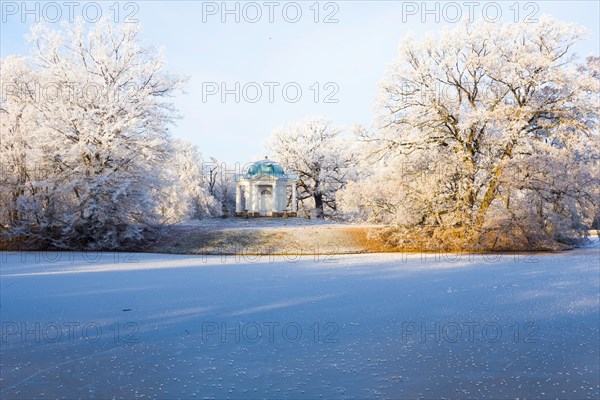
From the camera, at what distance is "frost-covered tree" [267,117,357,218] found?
42.5m

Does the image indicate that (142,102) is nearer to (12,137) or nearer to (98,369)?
(12,137)

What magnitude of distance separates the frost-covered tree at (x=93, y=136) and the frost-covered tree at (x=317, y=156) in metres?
21.4

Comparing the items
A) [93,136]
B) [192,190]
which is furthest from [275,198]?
[93,136]

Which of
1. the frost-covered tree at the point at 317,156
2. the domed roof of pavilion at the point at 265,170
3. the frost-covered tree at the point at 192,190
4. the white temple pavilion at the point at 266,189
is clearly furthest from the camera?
the frost-covered tree at the point at 317,156

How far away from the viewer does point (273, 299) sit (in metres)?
7.35

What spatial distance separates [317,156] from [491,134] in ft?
77.4

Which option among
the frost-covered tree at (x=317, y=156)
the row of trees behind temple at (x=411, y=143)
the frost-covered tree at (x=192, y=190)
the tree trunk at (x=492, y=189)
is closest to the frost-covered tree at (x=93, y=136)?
the row of trees behind temple at (x=411, y=143)

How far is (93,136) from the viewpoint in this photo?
19.9m

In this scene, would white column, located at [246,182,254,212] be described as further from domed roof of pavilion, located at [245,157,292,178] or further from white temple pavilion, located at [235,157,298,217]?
domed roof of pavilion, located at [245,157,292,178]

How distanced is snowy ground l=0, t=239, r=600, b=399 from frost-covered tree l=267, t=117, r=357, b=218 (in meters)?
32.6

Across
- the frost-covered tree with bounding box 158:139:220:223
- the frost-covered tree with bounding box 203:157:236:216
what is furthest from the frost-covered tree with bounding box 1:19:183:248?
the frost-covered tree with bounding box 203:157:236:216

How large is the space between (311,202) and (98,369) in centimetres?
4613

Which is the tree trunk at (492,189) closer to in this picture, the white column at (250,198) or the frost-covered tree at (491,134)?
the frost-covered tree at (491,134)

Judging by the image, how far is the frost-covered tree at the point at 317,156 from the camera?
42.5 m
